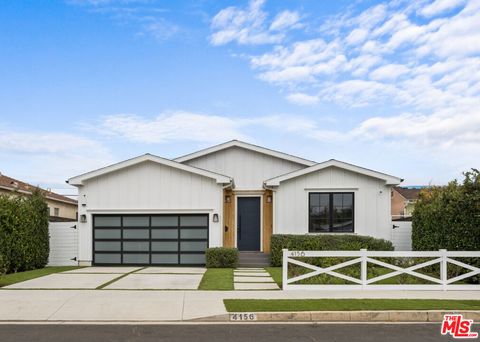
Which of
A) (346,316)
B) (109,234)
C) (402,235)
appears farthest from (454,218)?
(109,234)

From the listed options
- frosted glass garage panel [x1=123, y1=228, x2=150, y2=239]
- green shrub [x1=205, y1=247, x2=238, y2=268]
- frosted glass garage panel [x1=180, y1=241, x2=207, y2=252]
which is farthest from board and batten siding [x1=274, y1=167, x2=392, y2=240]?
frosted glass garage panel [x1=123, y1=228, x2=150, y2=239]

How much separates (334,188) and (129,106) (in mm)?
9033

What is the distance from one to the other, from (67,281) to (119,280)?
4.75 feet

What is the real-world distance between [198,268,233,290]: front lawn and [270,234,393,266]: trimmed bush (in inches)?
81.4

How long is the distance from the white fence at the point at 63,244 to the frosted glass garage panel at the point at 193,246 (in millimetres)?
4367

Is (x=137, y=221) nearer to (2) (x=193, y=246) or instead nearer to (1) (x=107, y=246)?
(1) (x=107, y=246)

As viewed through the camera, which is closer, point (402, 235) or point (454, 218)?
point (454, 218)

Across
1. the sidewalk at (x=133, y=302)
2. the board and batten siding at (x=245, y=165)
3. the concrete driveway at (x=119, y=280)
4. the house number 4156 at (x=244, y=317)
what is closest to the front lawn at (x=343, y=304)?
the house number 4156 at (x=244, y=317)

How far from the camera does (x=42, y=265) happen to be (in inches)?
727

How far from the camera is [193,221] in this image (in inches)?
751

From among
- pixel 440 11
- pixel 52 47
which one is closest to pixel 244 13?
pixel 440 11

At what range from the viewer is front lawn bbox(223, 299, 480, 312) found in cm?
959
